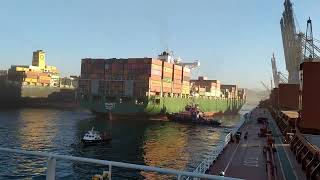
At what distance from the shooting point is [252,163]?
3338cm

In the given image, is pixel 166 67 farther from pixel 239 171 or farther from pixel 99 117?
pixel 239 171

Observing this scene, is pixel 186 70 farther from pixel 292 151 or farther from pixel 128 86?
pixel 292 151

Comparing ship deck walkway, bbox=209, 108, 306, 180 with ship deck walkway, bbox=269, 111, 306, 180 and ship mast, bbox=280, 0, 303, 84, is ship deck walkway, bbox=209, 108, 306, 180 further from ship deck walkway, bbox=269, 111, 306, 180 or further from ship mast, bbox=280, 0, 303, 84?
ship mast, bbox=280, 0, 303, 84

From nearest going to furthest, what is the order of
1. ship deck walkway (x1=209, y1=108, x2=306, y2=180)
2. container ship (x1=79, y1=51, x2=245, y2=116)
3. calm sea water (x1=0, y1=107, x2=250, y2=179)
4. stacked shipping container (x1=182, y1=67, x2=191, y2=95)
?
ship deck walkway (x1=209, y1=108, x2=306, y2=180) → calm sea water (x1=0, y1=107, x2=250, y2=179) → container ship (x1=79, y1=51, x2=245, y2=116) → stacked shipping container (x1=182, y1=67, x2=191, y2=95)

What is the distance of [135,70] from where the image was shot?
415ft

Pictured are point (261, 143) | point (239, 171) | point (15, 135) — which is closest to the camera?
point (239, 171)

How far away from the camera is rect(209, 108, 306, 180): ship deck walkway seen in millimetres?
A: 28997

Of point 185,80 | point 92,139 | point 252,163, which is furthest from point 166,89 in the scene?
point 252,163

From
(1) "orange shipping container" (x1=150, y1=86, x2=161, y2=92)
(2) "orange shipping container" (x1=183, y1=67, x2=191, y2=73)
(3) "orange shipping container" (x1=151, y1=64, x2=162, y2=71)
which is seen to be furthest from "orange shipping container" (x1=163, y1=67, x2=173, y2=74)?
(2) "orange shipping container" (x1=183, y1=67, x2=191, y2=73)

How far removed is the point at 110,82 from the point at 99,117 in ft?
42.4

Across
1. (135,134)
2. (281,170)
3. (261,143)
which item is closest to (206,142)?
(135,134)

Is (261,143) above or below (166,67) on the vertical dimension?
below

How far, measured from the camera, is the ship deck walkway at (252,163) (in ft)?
95.1

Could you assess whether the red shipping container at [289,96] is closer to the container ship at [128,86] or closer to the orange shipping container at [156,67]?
the container ship at [128,86]
